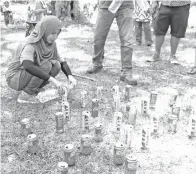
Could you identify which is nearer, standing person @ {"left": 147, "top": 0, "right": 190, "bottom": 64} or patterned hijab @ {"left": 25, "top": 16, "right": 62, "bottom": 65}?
patterned hijab @ {"left": 25, "top": 16, "right": 62, "bottom": 65}

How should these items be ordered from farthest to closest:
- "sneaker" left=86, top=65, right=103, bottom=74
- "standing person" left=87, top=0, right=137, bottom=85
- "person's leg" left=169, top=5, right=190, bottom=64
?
"person's leg" left=169, top=5, right=190, bottom=64
"sneaker" left=86, top=65, right=103, bottom=74
"standing person" left=87, top=0, right=137, bottom=85

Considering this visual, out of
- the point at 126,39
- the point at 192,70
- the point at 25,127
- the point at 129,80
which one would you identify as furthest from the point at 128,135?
the point at 192,70

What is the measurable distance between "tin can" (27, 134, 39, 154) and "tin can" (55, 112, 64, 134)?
0.38 metres

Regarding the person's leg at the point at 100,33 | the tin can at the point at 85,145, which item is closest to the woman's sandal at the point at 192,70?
the person's leg at the point at 100,33

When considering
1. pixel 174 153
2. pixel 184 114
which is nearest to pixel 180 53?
pixel 184 114

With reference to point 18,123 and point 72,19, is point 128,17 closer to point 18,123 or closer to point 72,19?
point 18,123

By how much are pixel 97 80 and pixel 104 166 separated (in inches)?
86.4

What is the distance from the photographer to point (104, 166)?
269cm

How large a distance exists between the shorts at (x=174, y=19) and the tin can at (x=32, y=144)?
3443 millimetres

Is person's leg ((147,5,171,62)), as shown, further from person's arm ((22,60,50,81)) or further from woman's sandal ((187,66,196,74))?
person's arm ((22,60,50,81))

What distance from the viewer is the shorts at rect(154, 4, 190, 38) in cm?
512

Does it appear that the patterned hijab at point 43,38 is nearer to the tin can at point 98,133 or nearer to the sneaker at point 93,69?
the sneaker at point 93,69

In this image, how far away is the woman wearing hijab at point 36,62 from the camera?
3.47m

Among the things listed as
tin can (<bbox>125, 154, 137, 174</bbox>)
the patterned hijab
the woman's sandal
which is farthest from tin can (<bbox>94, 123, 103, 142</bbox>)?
the woman's sandal
